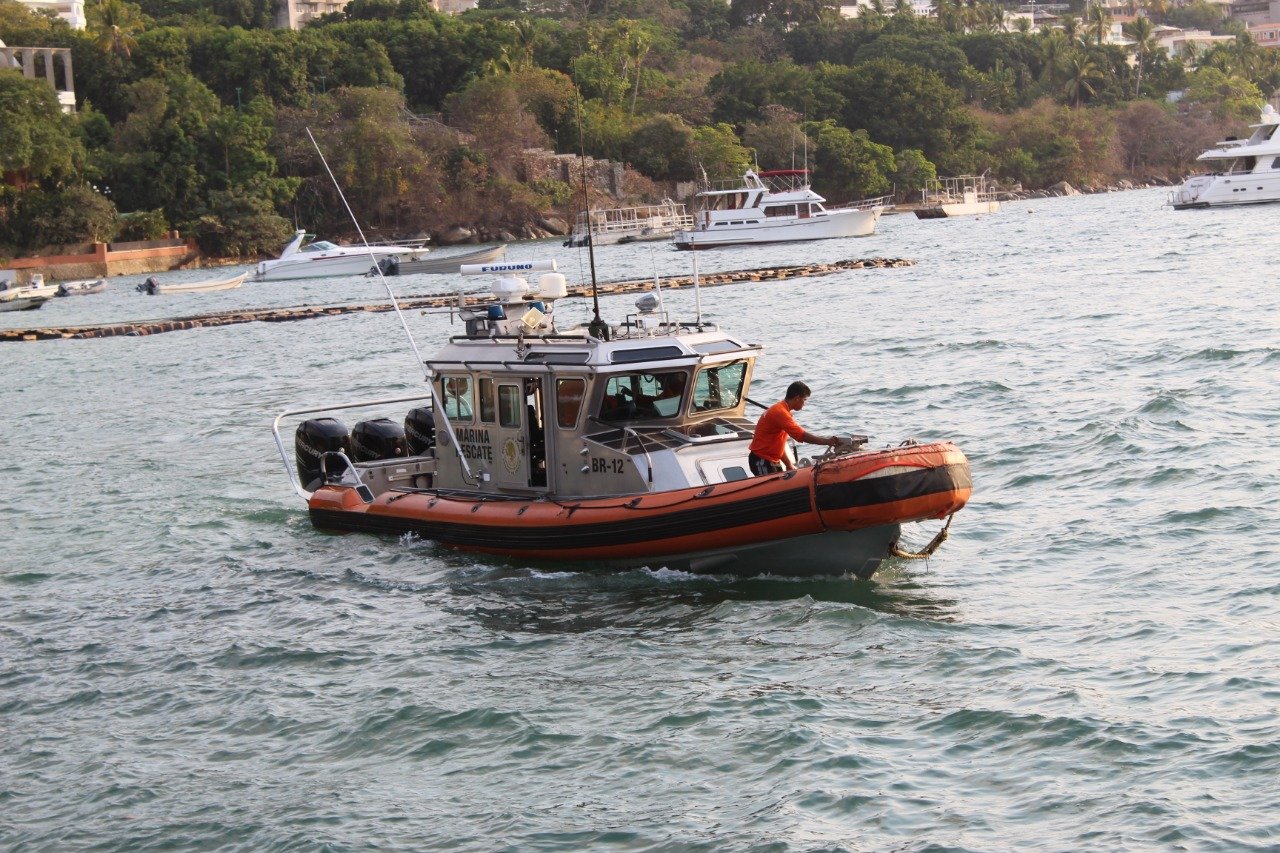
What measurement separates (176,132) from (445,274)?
108 feet

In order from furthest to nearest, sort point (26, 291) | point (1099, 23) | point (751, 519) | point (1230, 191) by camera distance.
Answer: point (1099, 23) < point (1230, 191) < point (26, 291) < point (751, 519)

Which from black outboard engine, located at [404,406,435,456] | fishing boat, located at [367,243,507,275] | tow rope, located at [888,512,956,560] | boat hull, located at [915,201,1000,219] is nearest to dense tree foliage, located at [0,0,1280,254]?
boat hull, located at [915,201,1000,219]

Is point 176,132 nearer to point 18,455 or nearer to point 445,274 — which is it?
point 445,274

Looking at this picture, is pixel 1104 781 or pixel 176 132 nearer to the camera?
pixel 1104 781

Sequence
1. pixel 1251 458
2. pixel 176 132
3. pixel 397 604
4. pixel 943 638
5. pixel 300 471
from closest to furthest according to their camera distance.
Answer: pixel 943 638 < pixel 397 604 < pixel 1251 458 < pixel 300 471 < pixel 176 132

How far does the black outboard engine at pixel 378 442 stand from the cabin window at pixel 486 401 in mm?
2678

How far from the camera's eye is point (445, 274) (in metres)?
73.3

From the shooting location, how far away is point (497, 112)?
114m

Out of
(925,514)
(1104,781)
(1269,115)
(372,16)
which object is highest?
(372,16)

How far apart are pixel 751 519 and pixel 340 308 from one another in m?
42.0

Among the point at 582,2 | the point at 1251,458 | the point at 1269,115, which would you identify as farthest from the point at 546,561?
the point at 582,2

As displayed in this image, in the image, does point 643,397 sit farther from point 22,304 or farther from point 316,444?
point 22,304

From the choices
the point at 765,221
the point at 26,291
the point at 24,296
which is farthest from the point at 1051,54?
the point at 24,296

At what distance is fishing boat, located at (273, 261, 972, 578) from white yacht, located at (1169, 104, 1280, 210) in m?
68.2
